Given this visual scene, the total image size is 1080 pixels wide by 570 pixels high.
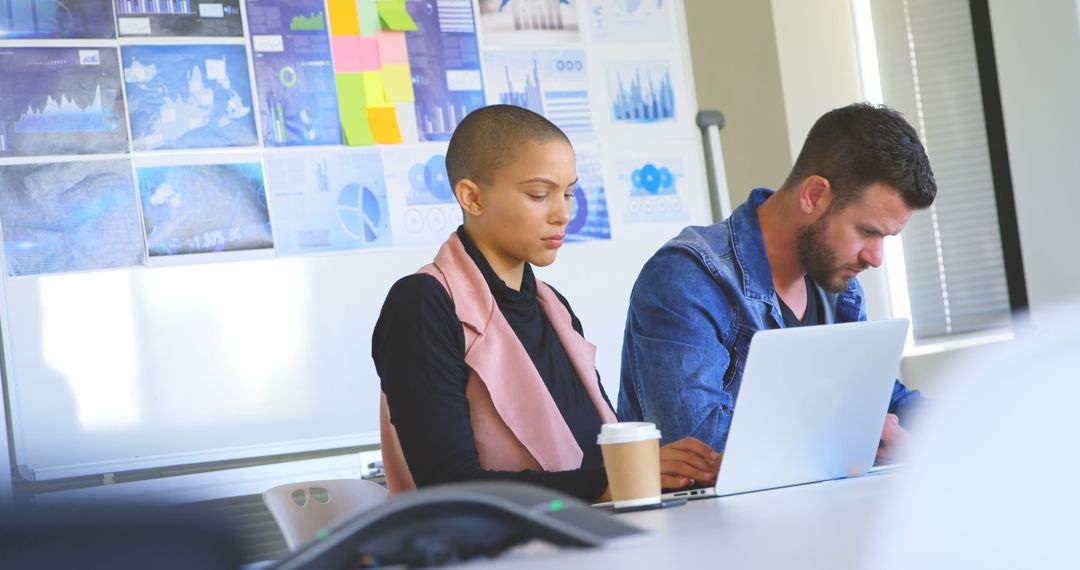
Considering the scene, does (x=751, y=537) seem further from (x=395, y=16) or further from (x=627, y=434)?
(x=395, y=16)

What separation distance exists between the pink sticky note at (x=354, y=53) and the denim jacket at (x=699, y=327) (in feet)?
3.80

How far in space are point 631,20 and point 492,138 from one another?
1.46m

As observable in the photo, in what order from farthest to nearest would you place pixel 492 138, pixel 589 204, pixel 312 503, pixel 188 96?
pixel 589 204, pixel 188 96, pixel 492 138, pixel 312 503

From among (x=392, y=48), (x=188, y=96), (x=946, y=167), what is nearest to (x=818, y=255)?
(x=392, y=48)

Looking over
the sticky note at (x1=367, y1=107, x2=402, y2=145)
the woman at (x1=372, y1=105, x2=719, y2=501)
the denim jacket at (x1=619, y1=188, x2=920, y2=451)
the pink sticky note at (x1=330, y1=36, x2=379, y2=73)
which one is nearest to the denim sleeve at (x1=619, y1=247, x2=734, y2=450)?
the denim jacket at (x1=619, y1=188, x2=920, y2=451)

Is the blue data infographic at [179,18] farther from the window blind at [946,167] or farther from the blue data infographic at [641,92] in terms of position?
the window blind at [946,167]

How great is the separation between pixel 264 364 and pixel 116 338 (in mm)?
332

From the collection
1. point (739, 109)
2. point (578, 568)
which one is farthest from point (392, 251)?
point (578, 568)

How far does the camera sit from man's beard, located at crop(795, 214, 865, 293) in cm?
209

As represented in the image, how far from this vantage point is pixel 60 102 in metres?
2.60

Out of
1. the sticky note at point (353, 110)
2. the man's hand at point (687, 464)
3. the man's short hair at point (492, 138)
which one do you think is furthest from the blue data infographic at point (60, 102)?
the man's hand at point (687, 464)

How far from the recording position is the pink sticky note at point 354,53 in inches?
113

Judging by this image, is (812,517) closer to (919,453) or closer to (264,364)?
(919,453)

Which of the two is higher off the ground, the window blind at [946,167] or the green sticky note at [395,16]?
the green sticky note at [395,16]
